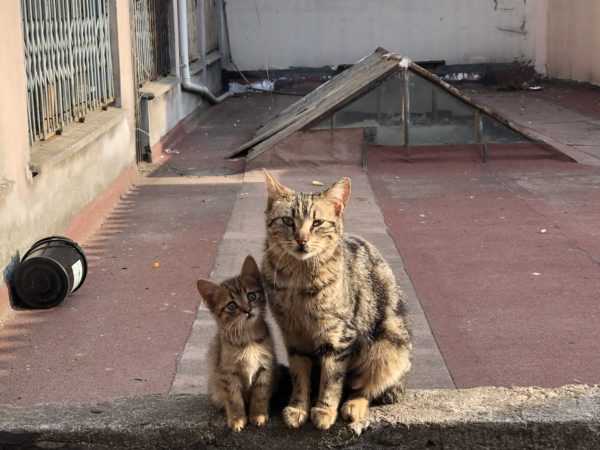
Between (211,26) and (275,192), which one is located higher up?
(275,192)

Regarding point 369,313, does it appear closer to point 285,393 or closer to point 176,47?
point 285,393

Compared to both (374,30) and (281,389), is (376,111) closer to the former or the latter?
(281,389)

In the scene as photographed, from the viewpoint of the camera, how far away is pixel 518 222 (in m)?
10.9

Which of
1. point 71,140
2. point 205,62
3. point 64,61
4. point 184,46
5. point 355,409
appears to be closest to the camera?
point 355,409

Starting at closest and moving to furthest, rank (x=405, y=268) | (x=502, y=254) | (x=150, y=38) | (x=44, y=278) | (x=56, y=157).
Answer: (x=44, y=278)
(x=405, y=268)
(x=56, y=157)
(x=502, y=254)
(x=150, y=38)

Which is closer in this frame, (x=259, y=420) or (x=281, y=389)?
(x=259, y=420)

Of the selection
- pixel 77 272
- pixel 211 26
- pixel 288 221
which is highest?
pixel 288 221

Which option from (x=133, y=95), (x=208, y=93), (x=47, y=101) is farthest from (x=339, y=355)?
(x=208, y=93)

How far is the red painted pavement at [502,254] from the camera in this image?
686 cm

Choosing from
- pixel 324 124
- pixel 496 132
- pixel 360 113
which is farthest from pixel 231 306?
pixel 496 132

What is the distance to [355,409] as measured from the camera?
4.59 m

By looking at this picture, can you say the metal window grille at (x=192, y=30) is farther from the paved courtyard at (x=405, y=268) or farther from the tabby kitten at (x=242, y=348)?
the tabby kitten at (x=242, y=348)

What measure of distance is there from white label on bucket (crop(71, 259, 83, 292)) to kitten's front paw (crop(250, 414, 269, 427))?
4038 millimetres

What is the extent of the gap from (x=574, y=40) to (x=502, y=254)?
1663 centimetres
